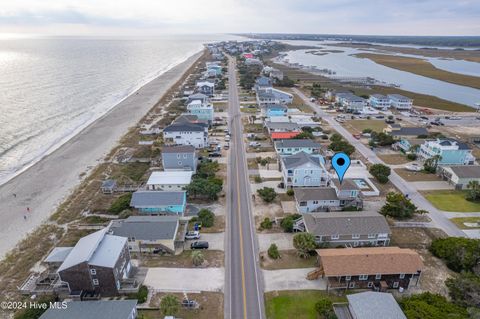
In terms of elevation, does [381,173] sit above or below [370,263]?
above

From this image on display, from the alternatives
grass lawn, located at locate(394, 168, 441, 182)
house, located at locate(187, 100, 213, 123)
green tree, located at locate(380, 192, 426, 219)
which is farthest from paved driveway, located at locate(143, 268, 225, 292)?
house, located at locate(187, 100, 213, 123)

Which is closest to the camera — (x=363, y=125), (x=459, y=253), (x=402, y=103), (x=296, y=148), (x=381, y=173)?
(x=459, y=253)

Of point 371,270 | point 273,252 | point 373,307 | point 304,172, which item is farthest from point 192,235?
point 373,307

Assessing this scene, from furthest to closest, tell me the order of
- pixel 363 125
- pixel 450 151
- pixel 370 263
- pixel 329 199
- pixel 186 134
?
1. pixel 363 125
2. pixel 186 134
3. pixel 450 151
4. pixel 329 199
5. pixel 370 263

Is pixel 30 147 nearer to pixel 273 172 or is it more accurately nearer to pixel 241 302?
pixel 273 172

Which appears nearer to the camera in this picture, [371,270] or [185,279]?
[371,270]

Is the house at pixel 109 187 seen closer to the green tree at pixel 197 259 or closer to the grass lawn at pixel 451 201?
the green tree at pixel 197 259

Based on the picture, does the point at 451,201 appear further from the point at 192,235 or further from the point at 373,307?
the point at 192,235
